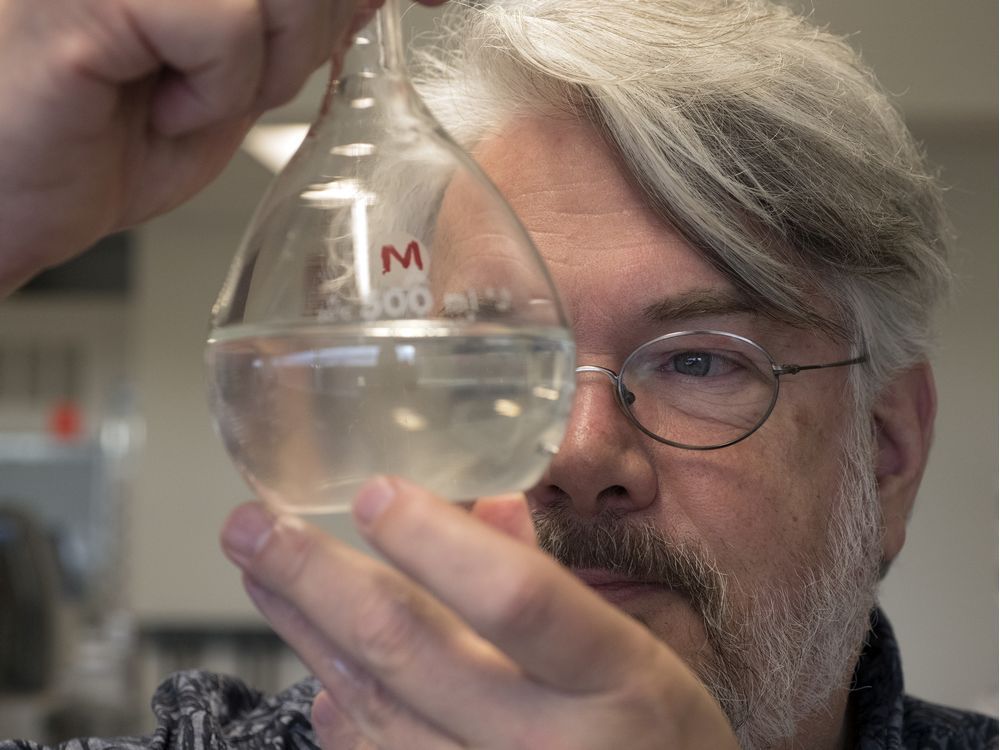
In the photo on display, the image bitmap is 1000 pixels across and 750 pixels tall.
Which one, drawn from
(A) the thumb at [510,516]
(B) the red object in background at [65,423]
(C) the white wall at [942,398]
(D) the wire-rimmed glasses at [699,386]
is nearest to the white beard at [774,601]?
(D) the wire-rimmed glasses at [699,386]

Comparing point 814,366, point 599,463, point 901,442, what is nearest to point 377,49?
point 599,463

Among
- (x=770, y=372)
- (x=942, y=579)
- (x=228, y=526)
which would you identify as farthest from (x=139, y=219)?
(x=942, y=579)

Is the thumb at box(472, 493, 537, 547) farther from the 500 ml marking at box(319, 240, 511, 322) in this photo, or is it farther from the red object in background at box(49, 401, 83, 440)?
the red object in background at box(49, 401, 83, 440)

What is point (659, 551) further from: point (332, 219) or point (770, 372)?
point (332, 219)

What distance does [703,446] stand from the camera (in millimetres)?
1106

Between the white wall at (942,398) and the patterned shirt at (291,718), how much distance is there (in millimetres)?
1991

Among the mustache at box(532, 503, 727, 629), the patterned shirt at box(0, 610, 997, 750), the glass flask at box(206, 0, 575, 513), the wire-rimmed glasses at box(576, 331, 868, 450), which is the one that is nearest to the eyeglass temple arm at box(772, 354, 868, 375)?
the wire-rimmed glasses at box(576, 331, 868, 450)

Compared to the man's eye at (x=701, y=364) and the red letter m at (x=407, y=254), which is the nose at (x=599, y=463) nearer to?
the man's eye at (x=701, y=364)

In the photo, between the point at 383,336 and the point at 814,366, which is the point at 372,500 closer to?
the point at 383,336

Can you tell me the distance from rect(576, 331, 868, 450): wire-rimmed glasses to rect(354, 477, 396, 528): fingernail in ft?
2.05

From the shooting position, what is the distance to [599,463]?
1.02 metres

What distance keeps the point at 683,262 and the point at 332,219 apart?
2.04 feet

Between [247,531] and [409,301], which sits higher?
[409,301]

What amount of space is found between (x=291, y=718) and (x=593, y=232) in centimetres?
57
